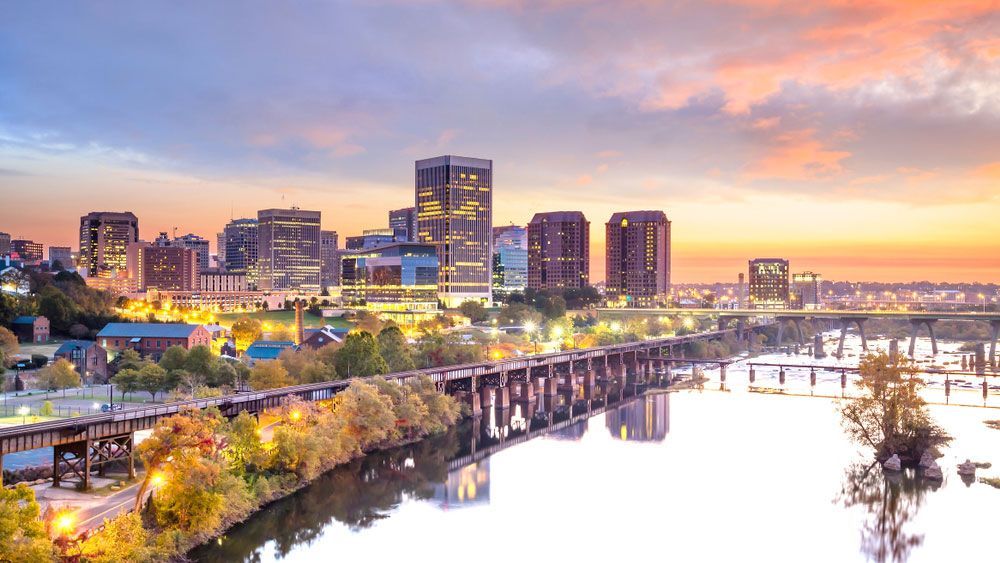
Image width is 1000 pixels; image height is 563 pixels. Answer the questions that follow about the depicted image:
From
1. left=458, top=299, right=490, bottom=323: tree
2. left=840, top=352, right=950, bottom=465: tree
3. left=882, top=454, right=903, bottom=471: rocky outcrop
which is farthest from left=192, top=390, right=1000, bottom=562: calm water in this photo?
left=458, top=299, right=490, bottom=323: tree

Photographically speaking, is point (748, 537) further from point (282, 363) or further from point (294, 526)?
point (282, 363)

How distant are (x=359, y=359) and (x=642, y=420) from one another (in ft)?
95.7

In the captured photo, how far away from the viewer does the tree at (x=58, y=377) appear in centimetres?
7081

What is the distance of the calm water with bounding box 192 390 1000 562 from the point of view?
1698 inches

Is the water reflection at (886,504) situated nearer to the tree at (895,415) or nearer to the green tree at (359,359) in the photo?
the tree at (895,415)

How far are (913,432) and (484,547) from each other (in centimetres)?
3438

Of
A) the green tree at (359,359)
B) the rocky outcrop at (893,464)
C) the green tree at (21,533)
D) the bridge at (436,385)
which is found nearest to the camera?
the green tree at (21,533)

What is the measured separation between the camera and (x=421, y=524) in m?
46.9

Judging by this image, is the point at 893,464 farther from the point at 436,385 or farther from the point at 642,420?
the point at 436,385

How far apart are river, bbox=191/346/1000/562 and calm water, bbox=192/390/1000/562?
0.13m

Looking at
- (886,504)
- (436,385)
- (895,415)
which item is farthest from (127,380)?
(895,415)

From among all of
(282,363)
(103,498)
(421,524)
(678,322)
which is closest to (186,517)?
(103,498)

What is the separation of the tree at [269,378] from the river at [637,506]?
12713 millimetres

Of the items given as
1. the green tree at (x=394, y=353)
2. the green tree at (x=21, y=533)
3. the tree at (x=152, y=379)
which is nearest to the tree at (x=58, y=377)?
the tree at (x=152, y=379)
